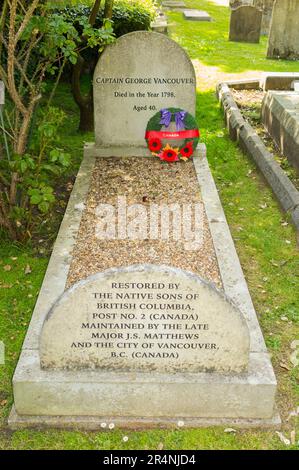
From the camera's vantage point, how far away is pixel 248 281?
5.07 m

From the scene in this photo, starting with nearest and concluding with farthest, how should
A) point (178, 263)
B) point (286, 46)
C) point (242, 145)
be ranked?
point (178, 263), point (242, 145), point (286, 46)

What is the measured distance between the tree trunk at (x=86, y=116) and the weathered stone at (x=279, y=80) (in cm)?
385

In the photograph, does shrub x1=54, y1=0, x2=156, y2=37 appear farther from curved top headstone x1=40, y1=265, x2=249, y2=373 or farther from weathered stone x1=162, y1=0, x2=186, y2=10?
weathered stone x1=162, y1=0, x2=186, y2=10

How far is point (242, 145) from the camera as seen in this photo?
805 centimetres

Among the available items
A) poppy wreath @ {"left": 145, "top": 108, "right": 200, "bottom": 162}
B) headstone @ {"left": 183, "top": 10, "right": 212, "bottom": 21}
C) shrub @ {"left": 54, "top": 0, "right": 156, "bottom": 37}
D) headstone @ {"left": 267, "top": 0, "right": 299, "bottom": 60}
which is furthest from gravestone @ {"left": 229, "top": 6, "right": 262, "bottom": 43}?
poppy wreath @ {"left": 145, "top": 108, "right": 200, "bottom": 162}

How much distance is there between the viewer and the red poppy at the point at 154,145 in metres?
7.07

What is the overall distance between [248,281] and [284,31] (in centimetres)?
956

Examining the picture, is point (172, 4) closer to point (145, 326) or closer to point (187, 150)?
point (187, 150)

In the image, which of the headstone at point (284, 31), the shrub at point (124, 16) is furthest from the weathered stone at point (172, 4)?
the shrub at point (124, 16)

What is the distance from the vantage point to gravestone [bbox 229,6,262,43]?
14852 millimetres

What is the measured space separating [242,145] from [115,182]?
2581 mm

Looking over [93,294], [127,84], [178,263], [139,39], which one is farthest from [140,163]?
[93,294]
